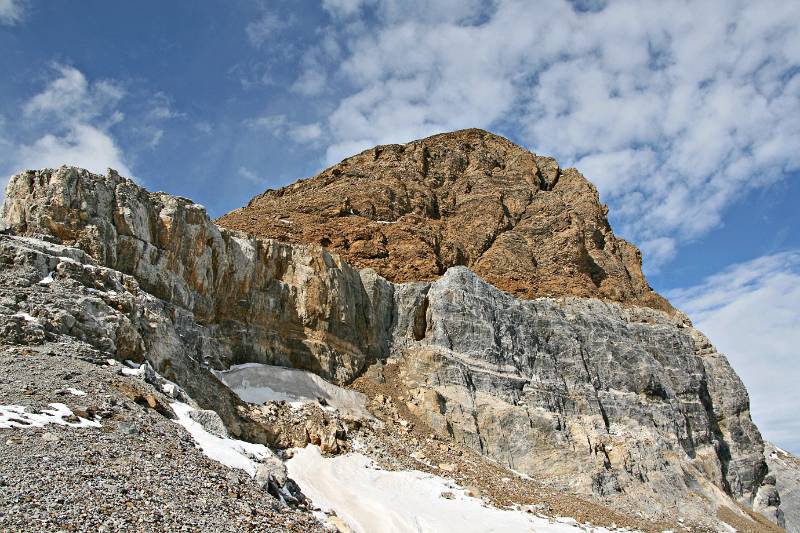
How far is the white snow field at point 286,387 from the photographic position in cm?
2847

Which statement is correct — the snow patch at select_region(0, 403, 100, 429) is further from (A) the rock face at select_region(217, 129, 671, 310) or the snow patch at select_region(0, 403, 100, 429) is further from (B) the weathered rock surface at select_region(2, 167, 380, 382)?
(A) the rock face at select_region(217, 129, 671, 310)

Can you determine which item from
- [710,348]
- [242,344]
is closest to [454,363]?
[242,344]

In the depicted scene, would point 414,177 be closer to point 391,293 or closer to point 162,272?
point 391,293

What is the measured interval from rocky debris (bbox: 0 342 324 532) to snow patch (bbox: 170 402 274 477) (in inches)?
20.3

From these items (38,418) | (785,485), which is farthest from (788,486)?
(38,418)

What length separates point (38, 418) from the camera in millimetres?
13688

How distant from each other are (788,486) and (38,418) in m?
51.4

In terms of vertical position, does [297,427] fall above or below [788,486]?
below

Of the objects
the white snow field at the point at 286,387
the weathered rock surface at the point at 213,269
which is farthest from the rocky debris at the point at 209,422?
the white snow field at the point at 286,387

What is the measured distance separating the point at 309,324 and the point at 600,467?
16.3m

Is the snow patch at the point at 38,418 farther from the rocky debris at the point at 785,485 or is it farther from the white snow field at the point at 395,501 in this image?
the rocky debris at the point at 785,485

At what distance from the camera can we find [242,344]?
31.1 meters

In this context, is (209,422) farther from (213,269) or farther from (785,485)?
(785,485)

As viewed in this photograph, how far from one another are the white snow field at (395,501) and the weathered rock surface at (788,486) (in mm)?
29149
